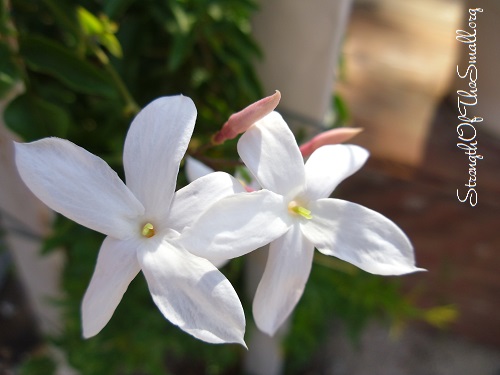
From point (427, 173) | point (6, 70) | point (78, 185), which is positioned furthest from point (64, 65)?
point (427, 173)

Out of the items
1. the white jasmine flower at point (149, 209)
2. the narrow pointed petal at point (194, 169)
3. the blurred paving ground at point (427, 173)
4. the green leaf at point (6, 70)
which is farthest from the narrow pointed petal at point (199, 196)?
the blurred paving ground at point (427, 173)

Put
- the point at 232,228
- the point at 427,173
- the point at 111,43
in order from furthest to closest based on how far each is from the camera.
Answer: the point at 427,173 → the point at 111,43 → the point at 232,228

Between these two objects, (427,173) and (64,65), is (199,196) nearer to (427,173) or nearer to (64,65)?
(64,65)

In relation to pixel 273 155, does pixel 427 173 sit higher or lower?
lower

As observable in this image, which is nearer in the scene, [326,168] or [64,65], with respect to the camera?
[326,168]

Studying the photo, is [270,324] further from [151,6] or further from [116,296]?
[151,6]

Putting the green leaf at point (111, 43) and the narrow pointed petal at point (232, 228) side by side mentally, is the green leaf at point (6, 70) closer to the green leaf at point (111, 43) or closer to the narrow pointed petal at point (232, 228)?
the green leaf at point (111, 43)
